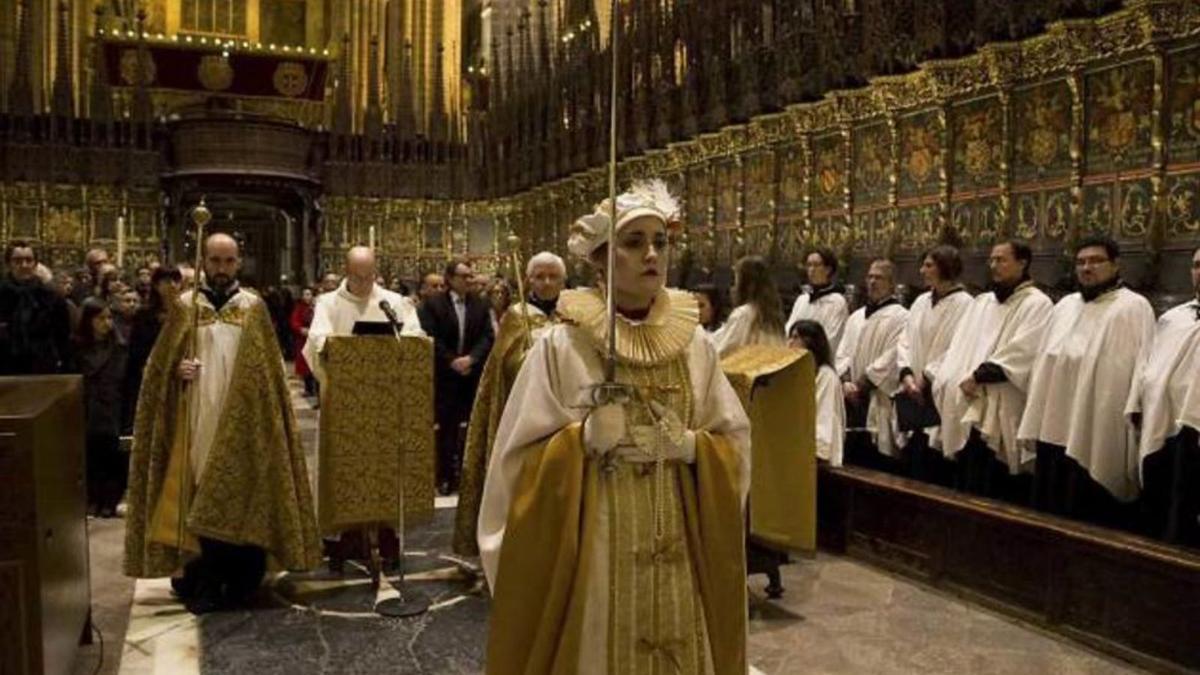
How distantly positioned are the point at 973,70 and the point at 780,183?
118 inches

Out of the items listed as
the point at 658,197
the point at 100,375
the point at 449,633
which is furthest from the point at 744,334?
the point at 100,375

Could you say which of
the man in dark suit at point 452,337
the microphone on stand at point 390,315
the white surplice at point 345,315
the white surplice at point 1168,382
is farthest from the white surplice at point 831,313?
the microphone on stand at point 390,315

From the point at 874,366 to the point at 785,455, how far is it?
6.61 ft

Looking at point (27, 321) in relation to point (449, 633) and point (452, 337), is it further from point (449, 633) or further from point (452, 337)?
point (449, 633)

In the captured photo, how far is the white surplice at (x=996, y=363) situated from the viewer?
5.77m

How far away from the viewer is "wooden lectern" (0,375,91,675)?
9.66 feet

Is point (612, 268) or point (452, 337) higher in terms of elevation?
point (612, 268)

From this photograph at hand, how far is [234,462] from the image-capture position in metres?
5.10

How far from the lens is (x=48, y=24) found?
2305 cm

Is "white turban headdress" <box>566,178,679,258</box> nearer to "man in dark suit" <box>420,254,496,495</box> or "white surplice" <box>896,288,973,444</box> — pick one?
"white surplice" <box>896,288,973,444</box>

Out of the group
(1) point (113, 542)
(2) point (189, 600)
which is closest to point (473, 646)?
(2) point (189, 600)

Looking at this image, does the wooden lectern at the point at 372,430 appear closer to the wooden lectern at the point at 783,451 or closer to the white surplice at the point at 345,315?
the white surplice at the point at 345,315

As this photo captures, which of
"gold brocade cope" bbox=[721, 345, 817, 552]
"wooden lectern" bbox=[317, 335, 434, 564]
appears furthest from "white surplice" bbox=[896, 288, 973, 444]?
"wooden lectern" bbox=[317, 335, 434, 564]

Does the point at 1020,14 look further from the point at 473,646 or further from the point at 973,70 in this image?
the point at 473,646
